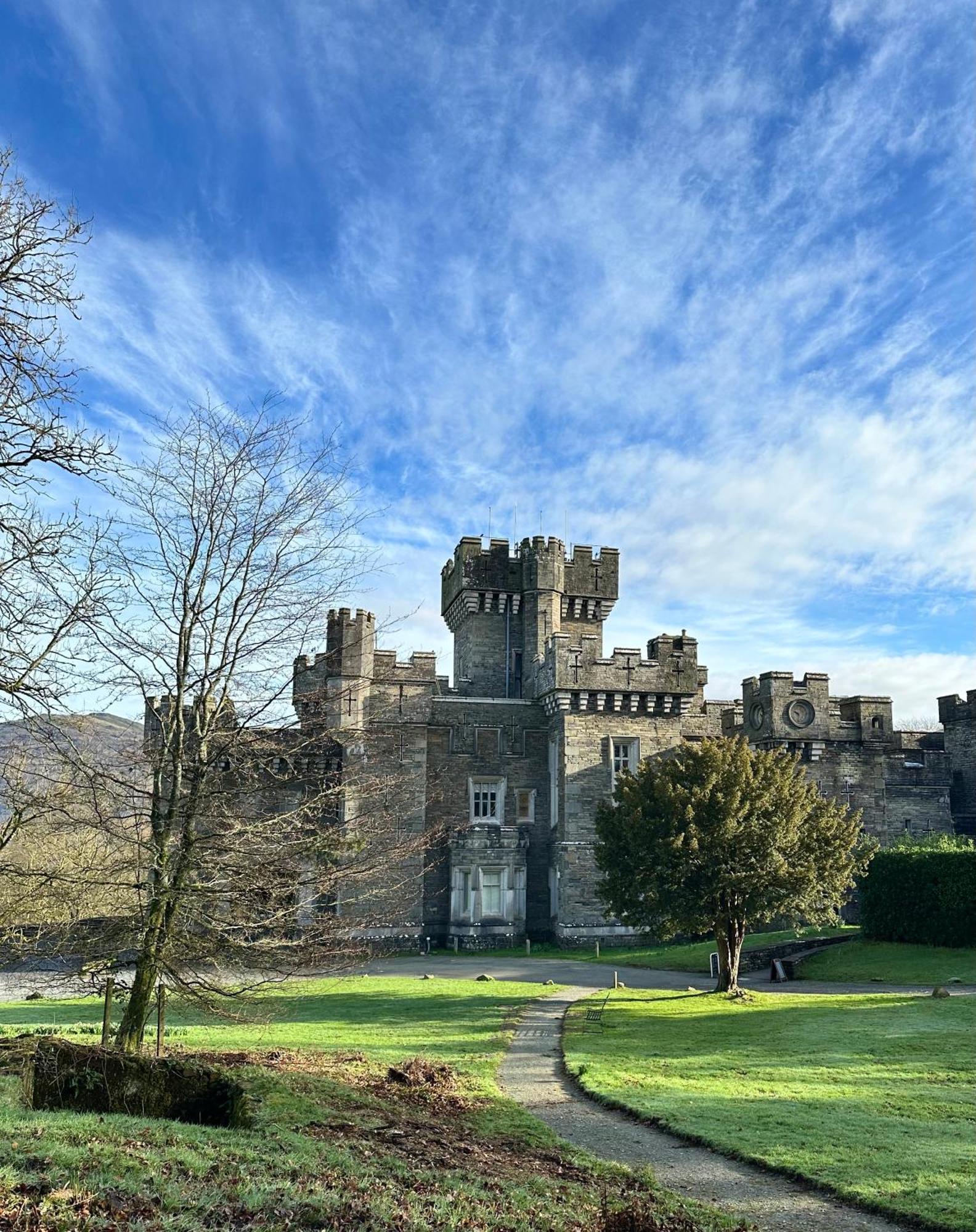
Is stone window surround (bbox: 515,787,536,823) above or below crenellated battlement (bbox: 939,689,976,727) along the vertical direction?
below

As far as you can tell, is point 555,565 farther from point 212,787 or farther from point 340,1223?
point 340,1223

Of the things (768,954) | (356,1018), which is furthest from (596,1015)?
(768,954)

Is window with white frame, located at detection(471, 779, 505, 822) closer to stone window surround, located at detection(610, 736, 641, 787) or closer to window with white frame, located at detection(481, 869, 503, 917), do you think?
window with white frame, located at detection(481, 869, 503, 917)

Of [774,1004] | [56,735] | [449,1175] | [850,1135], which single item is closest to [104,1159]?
[449,1175]

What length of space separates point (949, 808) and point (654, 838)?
2661 cm

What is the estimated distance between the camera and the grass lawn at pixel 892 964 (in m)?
27.2

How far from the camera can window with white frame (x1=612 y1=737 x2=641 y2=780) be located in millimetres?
40594

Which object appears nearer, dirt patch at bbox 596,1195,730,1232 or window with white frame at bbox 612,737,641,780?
dirt patch at bbox 596,1195,730,1232

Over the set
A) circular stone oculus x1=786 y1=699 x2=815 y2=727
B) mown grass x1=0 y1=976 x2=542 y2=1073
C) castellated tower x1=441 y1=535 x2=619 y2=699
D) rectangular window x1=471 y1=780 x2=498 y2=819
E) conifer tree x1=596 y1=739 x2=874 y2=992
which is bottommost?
mown grass x1=0 y1=976 x2=542 y2=1073

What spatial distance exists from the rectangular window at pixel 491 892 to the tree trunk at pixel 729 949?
46.2 ft

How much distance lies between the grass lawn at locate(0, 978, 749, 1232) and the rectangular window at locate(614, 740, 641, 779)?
85.6ft

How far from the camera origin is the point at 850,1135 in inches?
449

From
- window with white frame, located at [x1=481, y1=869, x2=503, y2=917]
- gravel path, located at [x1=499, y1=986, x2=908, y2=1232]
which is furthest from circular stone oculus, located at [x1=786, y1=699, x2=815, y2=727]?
gravel path, located at [x1=499, y1=986, x2=908, y2=1232]

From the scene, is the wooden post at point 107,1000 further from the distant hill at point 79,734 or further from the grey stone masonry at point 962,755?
the grey stone masonry at point 962,755
